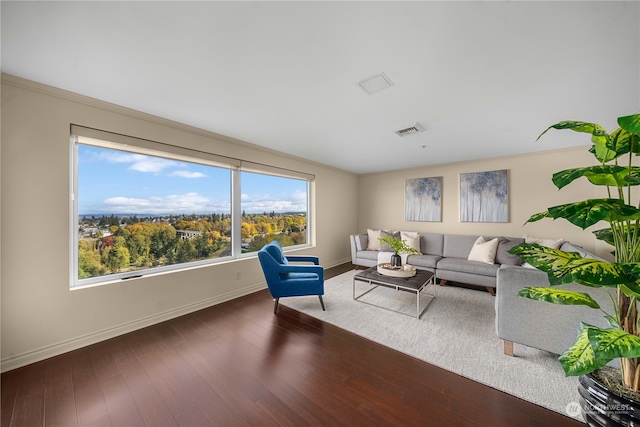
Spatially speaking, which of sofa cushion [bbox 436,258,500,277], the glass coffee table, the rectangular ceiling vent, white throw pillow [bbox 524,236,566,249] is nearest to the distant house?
the glass coffee table

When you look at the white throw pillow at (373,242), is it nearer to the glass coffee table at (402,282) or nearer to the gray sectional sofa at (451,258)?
the gray sectional sofa at (451,258)

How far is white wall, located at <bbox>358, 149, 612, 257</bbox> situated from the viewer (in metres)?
3.52

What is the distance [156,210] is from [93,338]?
139 centimetres

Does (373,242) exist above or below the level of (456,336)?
above

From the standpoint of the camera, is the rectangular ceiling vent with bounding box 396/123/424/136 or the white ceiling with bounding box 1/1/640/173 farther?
the rectangular ceiling vent with bounding box 396/123/424/136

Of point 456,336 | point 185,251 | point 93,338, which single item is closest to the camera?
point 93,338

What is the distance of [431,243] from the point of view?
4.50m

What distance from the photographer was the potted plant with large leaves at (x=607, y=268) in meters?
0.85

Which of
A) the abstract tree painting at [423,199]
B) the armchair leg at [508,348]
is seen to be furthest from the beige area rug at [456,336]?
the abstract tree painting at [423,199]

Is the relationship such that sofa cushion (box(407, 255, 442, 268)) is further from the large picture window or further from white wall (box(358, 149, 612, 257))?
the large picture window

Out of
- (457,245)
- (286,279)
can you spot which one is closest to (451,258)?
(457,245)

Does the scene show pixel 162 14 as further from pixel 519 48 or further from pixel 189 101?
pixel 519 48

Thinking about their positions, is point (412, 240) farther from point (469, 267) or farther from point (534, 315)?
point (534, 315)

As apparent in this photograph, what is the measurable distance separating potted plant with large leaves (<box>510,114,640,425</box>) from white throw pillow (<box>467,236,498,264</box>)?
2.85 meters
